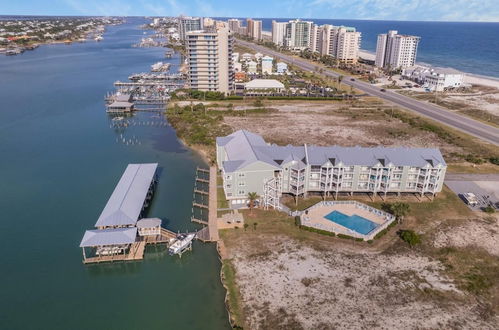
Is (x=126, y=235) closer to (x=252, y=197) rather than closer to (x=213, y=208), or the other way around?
(x=213, y=208)

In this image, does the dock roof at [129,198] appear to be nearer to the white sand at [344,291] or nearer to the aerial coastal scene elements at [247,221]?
the aerial coastal scene elements at [247,221]

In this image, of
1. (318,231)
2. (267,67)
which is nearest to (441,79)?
(267,67)

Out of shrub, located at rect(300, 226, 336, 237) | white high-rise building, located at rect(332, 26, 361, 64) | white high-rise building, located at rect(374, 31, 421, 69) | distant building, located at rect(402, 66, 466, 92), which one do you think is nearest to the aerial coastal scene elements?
shrub, located at rect(300, 226, 336, 237)

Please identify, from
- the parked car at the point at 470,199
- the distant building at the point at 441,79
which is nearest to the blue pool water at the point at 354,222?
the parked car at the point at 470,199

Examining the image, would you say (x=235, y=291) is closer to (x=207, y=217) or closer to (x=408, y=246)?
(x=207, y=217)

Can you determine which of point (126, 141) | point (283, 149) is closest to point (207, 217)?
point (283, 149)

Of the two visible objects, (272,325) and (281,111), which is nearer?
(272,325)

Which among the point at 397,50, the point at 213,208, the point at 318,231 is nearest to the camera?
the point at 318,231

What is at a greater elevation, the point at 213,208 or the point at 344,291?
the point at 213,208
